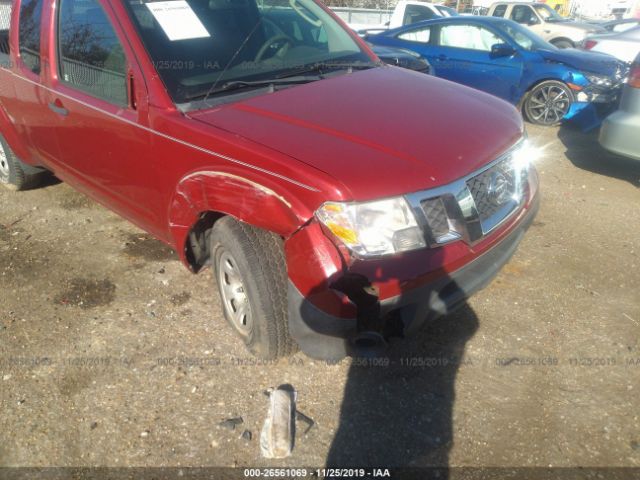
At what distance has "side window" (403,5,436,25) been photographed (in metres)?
13.0

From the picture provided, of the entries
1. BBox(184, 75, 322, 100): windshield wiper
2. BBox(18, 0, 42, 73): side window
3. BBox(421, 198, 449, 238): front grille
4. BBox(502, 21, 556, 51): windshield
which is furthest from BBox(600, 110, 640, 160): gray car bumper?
BBox(18, 0, 42, 73): side window

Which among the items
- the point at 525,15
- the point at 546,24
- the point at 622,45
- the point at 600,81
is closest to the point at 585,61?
the point at 600,81

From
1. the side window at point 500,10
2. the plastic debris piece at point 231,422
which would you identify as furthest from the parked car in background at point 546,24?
the plastic debris piece at point 231,422

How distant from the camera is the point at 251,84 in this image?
8.74ft

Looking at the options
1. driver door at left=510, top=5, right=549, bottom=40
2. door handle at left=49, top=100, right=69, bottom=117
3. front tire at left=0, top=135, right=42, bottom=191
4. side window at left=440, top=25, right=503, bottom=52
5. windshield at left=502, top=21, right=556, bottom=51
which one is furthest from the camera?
driver door at left=510, top=5, right=549, bottom=40

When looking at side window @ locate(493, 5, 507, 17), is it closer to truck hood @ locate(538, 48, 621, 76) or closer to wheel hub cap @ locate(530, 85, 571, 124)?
truck hood @ locate(538, 48, 621, 76)

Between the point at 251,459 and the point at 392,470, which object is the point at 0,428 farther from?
the point at 392,470

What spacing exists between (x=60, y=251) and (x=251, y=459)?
2.48m

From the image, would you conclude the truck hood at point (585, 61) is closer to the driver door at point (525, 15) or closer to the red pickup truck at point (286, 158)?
the red pickup truck at point (286, 158)

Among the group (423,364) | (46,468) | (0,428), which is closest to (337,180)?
(423,364)

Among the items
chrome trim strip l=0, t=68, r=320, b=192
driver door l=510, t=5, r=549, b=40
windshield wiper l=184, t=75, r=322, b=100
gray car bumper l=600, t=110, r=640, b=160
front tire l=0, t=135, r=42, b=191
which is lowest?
front tire l=0, t=135, r=42, b=191

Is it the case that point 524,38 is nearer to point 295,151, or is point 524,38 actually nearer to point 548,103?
point 548,103

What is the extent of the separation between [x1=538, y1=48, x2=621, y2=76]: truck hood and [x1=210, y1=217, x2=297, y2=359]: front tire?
5943 millimetres

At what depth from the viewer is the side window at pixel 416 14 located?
13008 mm
